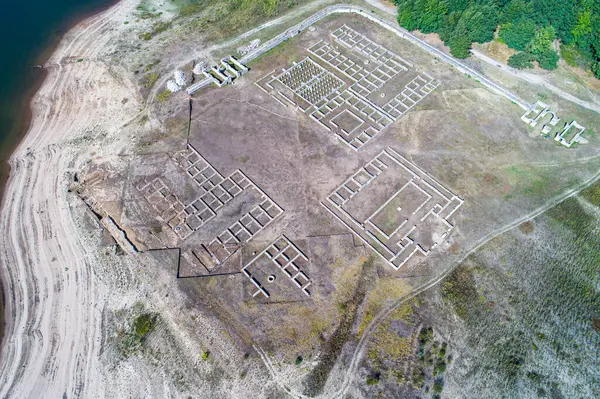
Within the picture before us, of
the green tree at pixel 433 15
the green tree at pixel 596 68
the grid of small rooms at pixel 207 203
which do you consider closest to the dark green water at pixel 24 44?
the grid of small rooms at pixel 207 203

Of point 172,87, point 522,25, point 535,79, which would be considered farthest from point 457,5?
point 172,87

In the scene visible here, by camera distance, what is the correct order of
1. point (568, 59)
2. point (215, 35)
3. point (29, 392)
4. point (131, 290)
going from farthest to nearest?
point (215, 35)
point (568, 59)
point (131, 290)
point (29, 392)

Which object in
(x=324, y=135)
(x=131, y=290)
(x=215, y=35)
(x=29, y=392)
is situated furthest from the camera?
(x=215, y=35)

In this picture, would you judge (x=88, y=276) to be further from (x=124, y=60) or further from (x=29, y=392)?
(x=124, y=60)

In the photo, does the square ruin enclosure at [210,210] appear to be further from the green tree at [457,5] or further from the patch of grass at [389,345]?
the green tree at [457,5]

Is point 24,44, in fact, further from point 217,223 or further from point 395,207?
point 395,207

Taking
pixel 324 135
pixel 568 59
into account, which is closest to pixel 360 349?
pixel 324 135
